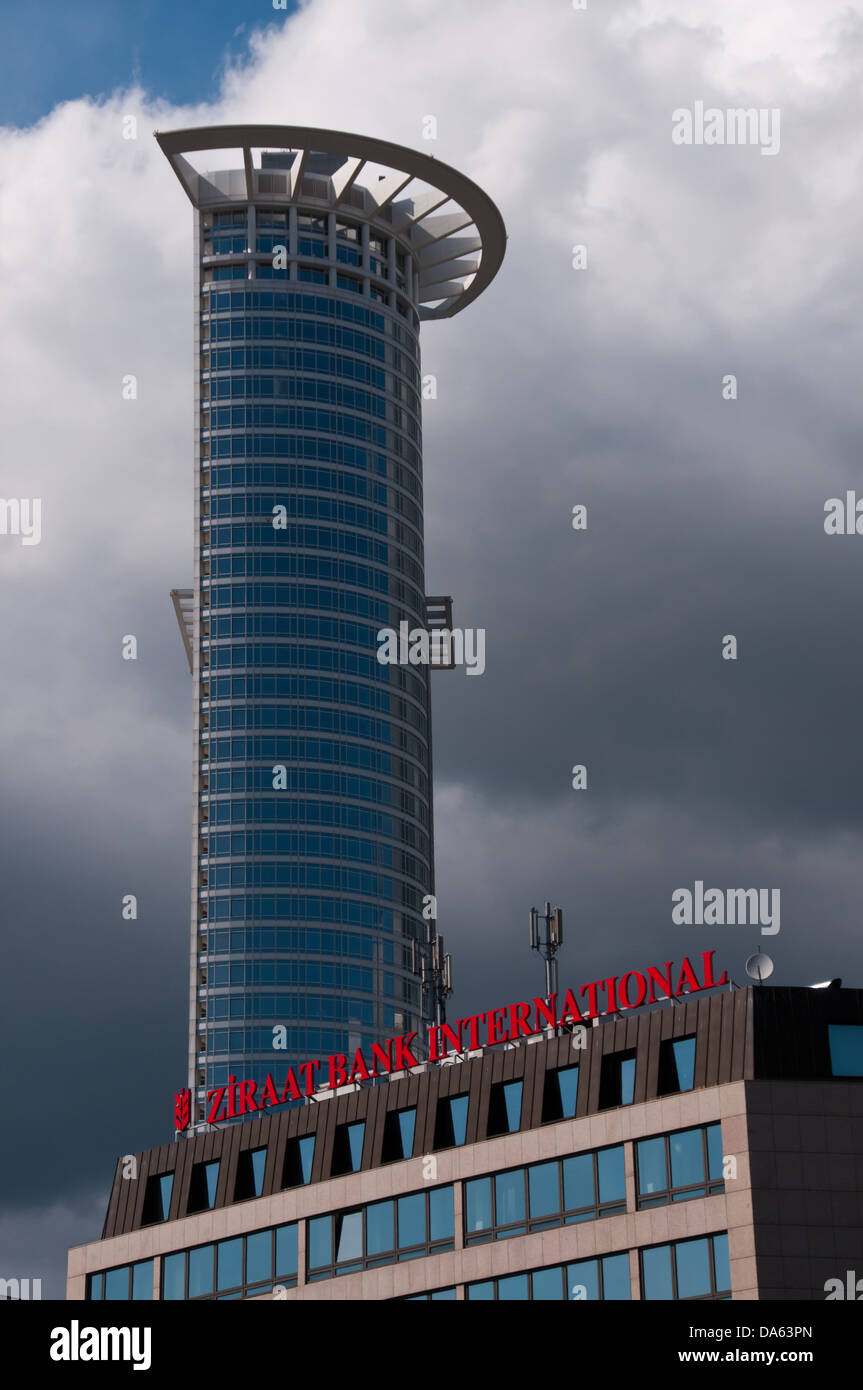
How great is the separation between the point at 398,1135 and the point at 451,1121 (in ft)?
11.3

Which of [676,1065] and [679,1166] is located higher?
[676,1065]

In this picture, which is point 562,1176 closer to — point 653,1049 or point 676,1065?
point 653,1049

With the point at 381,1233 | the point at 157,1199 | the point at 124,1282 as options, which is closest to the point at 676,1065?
the point at 381,1233

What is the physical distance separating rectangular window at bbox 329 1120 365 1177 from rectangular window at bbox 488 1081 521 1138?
8.32 m

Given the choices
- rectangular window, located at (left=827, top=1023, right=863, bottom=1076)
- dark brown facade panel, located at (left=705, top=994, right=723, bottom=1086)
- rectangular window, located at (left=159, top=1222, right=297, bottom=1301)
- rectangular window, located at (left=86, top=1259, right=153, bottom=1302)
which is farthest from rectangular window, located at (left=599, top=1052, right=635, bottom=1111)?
rectangular window, located at (left=86, top=1259, right=153, bottom=1302)

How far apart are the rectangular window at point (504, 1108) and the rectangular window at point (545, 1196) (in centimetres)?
195

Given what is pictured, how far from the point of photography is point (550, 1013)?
80188 millimetres

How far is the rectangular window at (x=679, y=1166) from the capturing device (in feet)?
224

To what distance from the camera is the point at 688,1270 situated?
68.2 m

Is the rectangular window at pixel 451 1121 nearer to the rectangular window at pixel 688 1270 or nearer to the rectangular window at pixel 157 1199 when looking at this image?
the rectangular window at pixel 688 1270

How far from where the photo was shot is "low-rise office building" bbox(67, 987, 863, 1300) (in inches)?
2635

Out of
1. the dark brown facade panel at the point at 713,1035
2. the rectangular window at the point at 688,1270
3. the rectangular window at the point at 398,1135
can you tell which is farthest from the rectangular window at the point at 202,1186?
the dark brown facade panel at the point at 713,1035

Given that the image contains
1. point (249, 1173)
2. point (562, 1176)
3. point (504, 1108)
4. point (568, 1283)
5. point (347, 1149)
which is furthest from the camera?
point (249, 1173)
